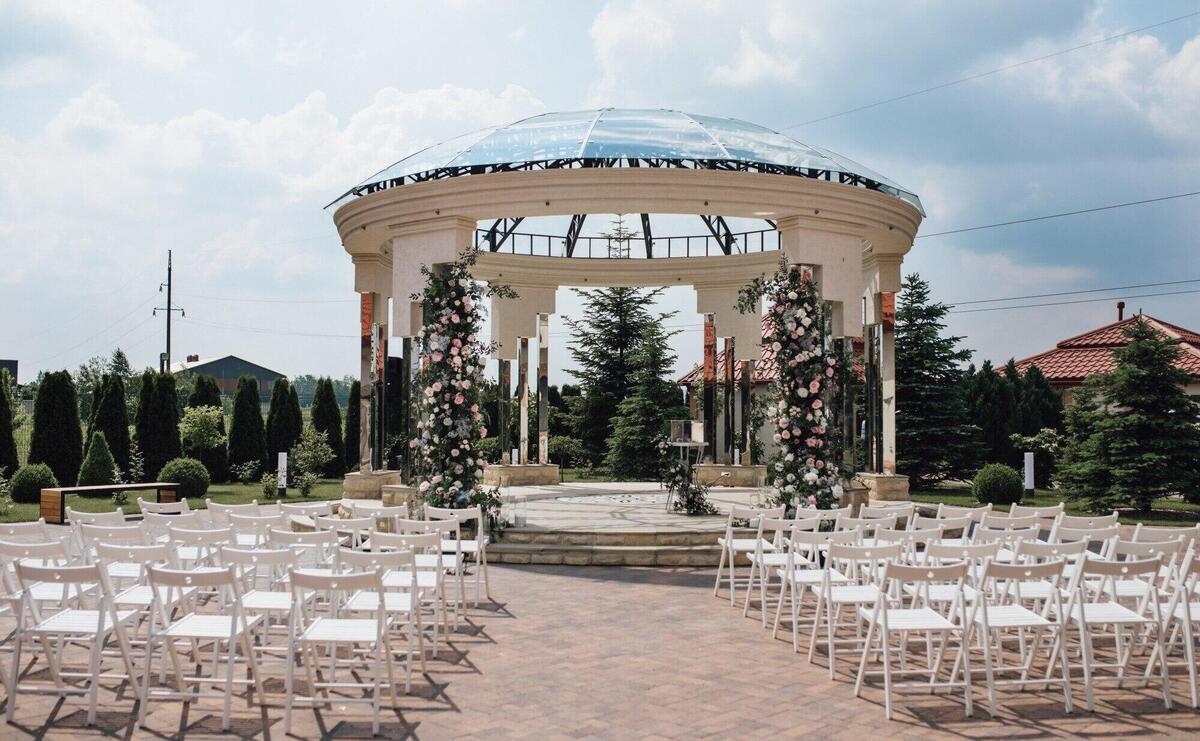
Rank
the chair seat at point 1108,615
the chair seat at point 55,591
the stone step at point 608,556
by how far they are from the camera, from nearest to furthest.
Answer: the chair seat at point 1108,615 → the chair seat at point 55,591 → the stone step at point 608,556

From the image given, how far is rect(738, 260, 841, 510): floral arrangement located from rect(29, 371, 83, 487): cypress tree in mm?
15697

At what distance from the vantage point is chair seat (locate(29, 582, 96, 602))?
6.08 m

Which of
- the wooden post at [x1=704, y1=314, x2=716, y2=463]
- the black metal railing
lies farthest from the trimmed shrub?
the wooden post at [x1=704, y1=314, x2=716, y2=463]

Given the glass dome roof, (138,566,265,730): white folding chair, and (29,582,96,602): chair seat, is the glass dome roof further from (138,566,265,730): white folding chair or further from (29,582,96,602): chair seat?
(138,566,265,730): white folding chair

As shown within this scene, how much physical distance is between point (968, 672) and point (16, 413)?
77.7ft

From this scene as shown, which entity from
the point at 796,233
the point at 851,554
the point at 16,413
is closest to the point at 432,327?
the point at 796,233

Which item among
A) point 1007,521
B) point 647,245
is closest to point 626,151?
point 1007,521

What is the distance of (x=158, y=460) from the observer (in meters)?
22.1

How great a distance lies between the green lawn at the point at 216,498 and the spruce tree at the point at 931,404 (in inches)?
511

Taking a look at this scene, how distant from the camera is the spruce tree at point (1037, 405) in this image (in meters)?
23.7

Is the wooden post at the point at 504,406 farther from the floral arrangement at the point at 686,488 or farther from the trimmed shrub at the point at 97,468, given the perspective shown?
the trimmed shrub at the point at 97,468

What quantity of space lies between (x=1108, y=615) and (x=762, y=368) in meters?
17.1

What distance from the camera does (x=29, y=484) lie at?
17.2 m

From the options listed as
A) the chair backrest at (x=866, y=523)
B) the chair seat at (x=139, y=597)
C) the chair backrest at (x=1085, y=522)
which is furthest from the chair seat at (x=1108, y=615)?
the chair seat at (x=139, y=597)
